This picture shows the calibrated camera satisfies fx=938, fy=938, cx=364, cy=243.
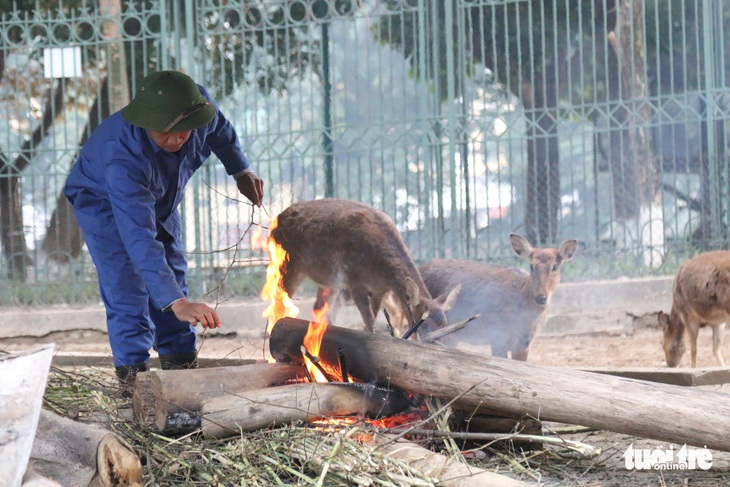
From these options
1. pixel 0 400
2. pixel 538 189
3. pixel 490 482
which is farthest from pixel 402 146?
pixel 0 400

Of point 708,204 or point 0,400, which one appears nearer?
point 0,400

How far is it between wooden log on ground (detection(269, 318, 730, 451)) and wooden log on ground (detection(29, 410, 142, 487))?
1502 millimetres

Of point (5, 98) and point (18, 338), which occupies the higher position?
point (5, 98)

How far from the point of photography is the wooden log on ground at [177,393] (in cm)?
471

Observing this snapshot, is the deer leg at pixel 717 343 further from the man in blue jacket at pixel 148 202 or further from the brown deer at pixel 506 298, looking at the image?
the man in blue jacket at pixel 148 202

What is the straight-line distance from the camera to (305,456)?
4.30m

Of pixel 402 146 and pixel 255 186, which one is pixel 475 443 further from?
pixel 402 146

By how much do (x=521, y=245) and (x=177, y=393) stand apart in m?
5.04

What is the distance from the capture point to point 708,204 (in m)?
11.4

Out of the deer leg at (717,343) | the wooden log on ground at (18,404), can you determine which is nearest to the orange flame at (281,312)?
the wooden log on ground at (18,404)

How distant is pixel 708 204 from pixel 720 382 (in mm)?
5076

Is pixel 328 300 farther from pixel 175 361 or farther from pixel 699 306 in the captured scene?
pixel 175 361

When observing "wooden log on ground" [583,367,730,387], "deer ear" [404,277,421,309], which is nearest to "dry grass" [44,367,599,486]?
"wooden log on ground" [583,367,730,387]

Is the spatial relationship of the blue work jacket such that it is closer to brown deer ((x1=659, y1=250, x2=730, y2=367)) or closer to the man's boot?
the man's boot
